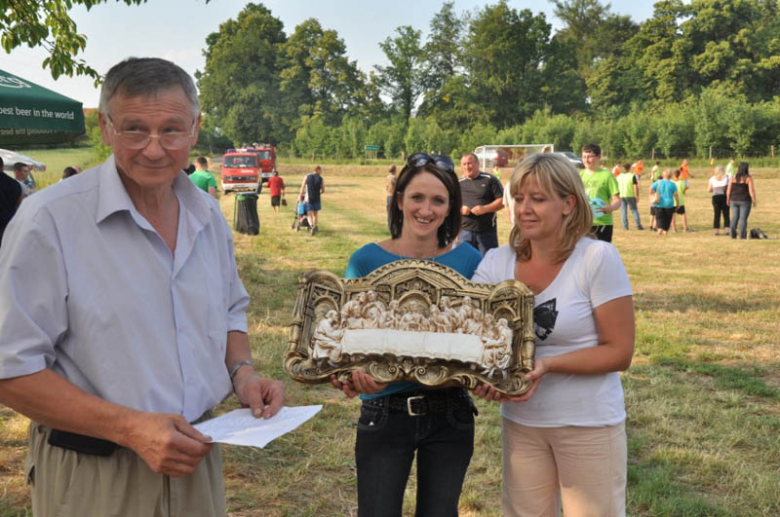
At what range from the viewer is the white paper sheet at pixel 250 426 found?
1.79m

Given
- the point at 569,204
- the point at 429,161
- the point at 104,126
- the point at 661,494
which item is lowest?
the point at 661,494

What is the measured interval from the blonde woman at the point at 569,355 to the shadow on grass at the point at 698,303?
7641mm

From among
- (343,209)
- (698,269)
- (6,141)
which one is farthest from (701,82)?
(6,141)

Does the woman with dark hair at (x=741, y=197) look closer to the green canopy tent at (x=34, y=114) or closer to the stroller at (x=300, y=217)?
the stroller at (x=300, y=217)

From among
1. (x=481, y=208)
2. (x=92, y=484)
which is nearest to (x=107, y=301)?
(x=92, y=484)

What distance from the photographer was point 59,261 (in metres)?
1.67

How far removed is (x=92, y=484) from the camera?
181 cm

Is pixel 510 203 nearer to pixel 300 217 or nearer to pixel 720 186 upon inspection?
pixel 300 217

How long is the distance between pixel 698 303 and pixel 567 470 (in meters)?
8.38

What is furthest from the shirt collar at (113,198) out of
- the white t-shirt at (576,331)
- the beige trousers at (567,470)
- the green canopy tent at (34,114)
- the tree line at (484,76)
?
the tree line at (484,76)

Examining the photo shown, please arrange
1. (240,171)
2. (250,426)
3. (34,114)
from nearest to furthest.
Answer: (250,426)
(34,114)
(240,171)

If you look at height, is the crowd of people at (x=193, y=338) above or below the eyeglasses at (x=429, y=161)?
below

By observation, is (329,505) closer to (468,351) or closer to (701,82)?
(468,351)

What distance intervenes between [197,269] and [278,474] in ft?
10.1
